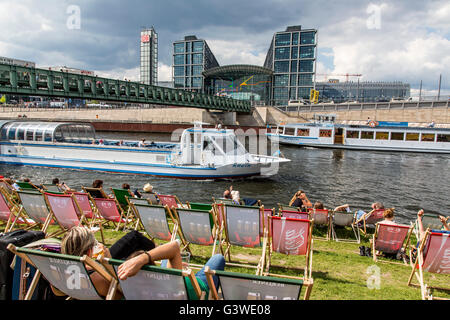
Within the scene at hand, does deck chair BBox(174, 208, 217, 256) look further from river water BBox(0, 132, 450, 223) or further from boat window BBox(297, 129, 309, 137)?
boat window BBox(297, 129, 309, 137)

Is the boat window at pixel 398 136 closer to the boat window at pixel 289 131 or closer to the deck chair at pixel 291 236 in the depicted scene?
the boat window at pixel 289 131

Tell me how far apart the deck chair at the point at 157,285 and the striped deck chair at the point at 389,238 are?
4999mm

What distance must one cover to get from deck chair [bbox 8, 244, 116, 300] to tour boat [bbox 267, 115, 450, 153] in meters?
50.1

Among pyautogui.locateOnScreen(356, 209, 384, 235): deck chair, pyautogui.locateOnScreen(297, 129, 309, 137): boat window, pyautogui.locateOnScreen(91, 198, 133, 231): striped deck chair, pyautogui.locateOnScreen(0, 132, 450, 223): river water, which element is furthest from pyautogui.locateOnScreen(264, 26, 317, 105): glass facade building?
pyautogui.locateOnScreen(91, 198, 133, 231): striped deck chair

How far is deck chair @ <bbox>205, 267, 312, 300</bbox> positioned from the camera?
268 centimetres

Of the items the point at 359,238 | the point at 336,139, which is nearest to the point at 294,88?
the point at 336,139

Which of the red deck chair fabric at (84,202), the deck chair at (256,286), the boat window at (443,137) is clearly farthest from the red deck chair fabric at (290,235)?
the boat window at (443,137)

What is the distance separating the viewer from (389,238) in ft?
21.3

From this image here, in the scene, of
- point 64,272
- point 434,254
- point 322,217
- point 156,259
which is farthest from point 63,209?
point 434,254

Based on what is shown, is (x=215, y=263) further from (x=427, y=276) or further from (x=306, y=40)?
(x=306, y=40)

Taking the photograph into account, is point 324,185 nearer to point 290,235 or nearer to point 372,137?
point 290,235

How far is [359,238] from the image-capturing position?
342 inches
